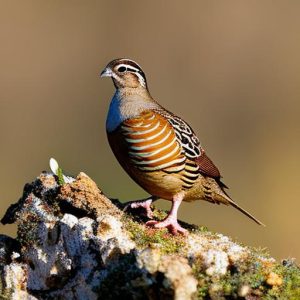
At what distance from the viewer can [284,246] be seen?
16.0 meters

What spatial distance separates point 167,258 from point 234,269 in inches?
34.4

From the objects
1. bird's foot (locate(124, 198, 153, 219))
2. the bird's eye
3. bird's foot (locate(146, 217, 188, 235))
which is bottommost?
bird's foot (locate(146, 217, 188, 235))

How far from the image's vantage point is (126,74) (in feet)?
30.9

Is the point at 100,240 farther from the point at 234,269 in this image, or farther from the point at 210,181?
the point at 210,181

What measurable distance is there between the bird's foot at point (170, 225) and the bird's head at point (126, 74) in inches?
63.6

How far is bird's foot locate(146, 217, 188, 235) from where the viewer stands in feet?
27.1

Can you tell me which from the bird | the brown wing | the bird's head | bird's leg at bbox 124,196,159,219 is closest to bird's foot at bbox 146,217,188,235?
the bird

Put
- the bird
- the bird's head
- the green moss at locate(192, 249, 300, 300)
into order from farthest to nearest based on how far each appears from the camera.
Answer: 1. the bird's head
2. the bird
3. the green moss at locate(192, 249, 300, 300)

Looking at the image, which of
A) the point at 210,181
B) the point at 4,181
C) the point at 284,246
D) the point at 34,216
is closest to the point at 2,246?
the point at 34,216

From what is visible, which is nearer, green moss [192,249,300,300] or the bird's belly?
green moss [192,249,300,300]

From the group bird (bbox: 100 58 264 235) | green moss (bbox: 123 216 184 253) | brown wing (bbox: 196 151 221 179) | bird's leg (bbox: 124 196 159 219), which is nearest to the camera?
green moss (bbox: 123 216 184 253)

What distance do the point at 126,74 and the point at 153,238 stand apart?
2.17 metres

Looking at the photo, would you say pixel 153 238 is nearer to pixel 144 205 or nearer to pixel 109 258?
pixel 109 258

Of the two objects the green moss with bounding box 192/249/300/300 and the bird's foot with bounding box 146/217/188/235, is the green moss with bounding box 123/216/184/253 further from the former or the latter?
the green moss with bounding box 192/249/300/300
